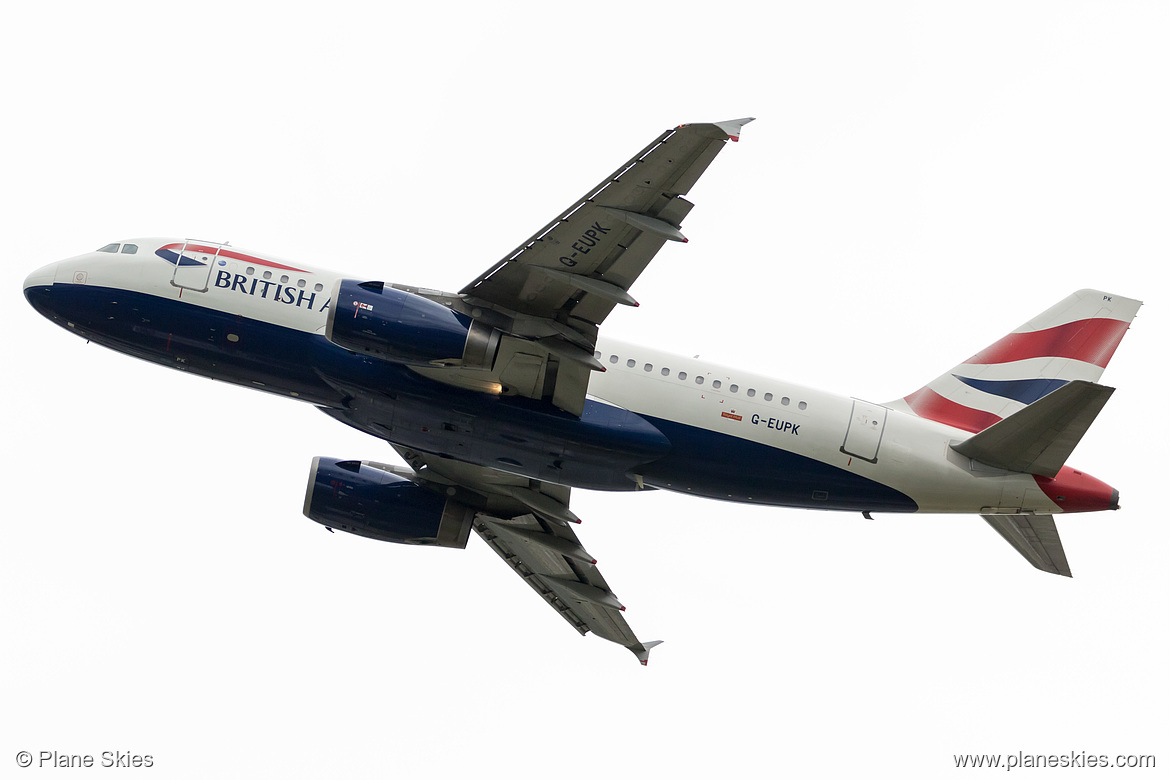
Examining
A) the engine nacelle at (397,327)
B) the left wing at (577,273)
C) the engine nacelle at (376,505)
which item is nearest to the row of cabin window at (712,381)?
the left wing at (577,273)

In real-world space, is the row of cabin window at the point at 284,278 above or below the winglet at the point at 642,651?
above

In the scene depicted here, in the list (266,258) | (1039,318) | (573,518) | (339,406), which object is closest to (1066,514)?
(1039,318)

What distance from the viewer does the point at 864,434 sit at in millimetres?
29562

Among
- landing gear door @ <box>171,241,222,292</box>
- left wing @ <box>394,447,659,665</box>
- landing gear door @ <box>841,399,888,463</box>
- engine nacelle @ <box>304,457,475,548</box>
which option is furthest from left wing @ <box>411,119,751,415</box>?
engine nacelle @ <box>304,457,475,548</box>

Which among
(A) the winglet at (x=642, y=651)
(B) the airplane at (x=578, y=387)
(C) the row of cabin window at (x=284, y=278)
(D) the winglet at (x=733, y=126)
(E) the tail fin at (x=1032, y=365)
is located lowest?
(A) the winglet at (x=642, y=651)

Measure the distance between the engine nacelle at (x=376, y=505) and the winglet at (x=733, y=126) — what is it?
1648cm

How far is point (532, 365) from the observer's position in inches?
1109

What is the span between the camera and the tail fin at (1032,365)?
31.0 meters

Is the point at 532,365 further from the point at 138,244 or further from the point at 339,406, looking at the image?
the point at 138,244

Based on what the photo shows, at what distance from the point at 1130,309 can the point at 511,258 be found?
54.2 feet

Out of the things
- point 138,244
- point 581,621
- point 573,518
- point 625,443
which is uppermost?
point 138,244

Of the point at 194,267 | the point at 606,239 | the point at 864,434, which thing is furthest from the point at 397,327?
the point at 864,434

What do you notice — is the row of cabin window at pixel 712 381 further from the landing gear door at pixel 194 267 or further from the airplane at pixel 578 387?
the landing gear door at pixel 194 267

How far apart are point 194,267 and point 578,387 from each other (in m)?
10.1
